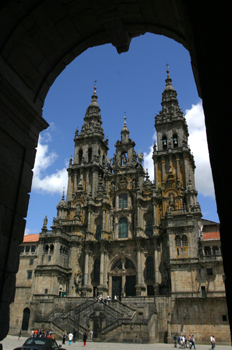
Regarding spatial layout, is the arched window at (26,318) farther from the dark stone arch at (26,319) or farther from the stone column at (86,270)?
the stone column at (86,270)

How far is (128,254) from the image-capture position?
4281cm

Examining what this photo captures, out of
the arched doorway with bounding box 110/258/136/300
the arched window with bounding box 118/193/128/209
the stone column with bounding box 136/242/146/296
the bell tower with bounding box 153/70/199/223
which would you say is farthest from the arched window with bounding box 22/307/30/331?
the bell tower with bounding box 153/70/199/223

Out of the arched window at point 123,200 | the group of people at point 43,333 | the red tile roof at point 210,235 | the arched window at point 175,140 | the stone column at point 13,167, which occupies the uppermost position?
the arched window at point 175,140

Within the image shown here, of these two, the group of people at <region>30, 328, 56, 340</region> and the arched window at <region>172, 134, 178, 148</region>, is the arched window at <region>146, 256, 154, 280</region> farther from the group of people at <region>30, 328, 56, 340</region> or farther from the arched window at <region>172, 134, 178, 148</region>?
the arched window at <region>172, 134, 178, 148</region>

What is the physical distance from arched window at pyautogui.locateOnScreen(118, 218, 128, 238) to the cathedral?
15cm

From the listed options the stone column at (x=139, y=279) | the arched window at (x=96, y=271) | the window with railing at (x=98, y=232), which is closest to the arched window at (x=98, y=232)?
the window with railing at (x=98, y=232)

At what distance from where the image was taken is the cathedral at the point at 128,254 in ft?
107

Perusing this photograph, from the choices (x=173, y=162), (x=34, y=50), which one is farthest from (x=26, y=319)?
(x=34, y=50)

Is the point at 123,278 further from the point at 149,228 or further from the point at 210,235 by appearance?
the point at 210,235

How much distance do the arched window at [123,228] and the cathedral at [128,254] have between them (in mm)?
149

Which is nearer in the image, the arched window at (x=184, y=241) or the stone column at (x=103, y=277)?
the arched window at (x=184, y=241)

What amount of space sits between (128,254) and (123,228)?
4.00 metres

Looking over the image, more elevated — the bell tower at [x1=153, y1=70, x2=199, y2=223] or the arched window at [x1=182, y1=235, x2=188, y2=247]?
the bell tower at [x1=153, y1=70, x2=199, y2=223]

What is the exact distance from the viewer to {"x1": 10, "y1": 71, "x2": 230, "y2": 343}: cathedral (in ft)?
107
